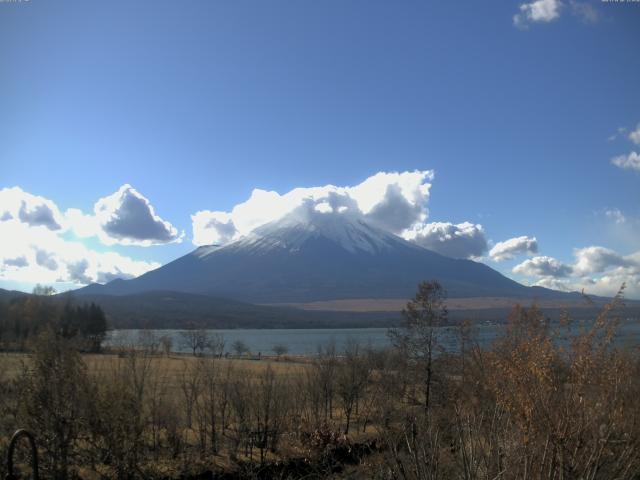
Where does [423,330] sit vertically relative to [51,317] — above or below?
above

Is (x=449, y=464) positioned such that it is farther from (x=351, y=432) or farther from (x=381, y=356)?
(x=381, y=356)

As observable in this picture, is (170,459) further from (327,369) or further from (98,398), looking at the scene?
(327,369)

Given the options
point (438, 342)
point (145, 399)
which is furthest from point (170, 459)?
point (438, 342)

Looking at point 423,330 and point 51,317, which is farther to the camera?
point 51,317

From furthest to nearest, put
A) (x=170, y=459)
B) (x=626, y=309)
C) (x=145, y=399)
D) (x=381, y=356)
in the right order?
(x=381, y=356) → (x=145, y=399) → (x=170, y=459) → (x=626, y=309)

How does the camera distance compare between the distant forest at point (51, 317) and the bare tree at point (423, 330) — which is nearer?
the bare tree at point (423, 330)

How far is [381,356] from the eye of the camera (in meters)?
41.2

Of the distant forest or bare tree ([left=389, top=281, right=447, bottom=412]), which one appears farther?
the distant forest

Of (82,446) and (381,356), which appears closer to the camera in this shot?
(82,446)

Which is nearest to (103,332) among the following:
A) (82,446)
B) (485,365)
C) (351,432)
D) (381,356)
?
(381,356)

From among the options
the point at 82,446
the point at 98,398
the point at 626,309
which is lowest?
the point at 82,446

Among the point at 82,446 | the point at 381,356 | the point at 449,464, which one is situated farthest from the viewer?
the point at 381,356

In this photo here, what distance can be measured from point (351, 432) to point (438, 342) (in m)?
6.72

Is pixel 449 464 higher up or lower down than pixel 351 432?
higher up
